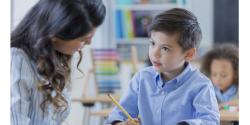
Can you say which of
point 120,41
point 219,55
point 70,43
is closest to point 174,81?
point 70,43

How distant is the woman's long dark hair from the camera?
2.35 feet

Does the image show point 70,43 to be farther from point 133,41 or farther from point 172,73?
point 133,41

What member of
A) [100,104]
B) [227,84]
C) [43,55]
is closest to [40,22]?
[43,55]

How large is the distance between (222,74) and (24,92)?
66 centimetres

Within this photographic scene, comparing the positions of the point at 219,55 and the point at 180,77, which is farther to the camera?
the point at 219,55

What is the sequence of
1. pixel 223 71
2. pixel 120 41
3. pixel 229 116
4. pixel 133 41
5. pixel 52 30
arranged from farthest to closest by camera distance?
pixel 120 41
pixel 133 41
pixel 223 71
pixel 229 116
pixel 52 30

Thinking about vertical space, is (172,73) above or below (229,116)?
above

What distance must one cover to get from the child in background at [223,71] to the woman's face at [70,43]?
1.80 feet

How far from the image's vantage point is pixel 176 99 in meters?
0.79

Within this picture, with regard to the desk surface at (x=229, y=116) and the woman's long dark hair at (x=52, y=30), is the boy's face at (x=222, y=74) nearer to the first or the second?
the desk surface at (x=229, y=116)

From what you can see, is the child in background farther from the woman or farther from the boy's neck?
the woman
